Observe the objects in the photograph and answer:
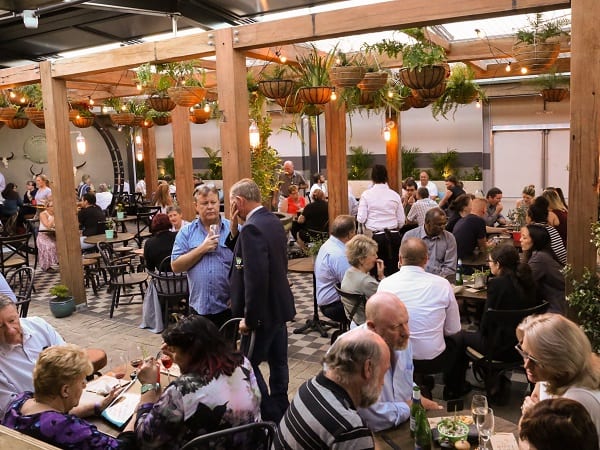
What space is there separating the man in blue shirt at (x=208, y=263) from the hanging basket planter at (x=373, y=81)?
2.70 metres

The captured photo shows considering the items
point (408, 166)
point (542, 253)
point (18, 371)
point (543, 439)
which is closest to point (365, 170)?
point (408, 166)

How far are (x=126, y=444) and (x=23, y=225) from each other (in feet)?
40.1

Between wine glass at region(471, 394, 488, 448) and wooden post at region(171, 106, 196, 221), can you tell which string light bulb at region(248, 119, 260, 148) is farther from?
wine glass at region(471, 394, 488, 448)

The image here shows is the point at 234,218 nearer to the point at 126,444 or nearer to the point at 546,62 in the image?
the point at 126,444

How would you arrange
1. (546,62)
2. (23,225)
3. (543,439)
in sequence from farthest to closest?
(23,225), (546,62), (543,439)

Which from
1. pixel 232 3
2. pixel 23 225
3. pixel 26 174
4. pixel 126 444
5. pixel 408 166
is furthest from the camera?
pixel 26 174

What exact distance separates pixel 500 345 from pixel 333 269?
150 cm

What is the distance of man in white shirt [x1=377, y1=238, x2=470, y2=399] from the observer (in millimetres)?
3590

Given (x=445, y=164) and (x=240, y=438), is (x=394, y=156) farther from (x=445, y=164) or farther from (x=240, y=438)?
(x=240, y=438)

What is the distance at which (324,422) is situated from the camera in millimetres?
1945

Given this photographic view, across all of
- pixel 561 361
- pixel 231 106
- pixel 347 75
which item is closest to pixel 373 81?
pixel 347 75

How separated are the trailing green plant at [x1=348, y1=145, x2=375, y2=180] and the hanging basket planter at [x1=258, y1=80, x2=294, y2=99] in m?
9.87

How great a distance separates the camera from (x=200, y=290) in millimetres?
4199

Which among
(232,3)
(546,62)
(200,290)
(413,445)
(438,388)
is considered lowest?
(438,388)
